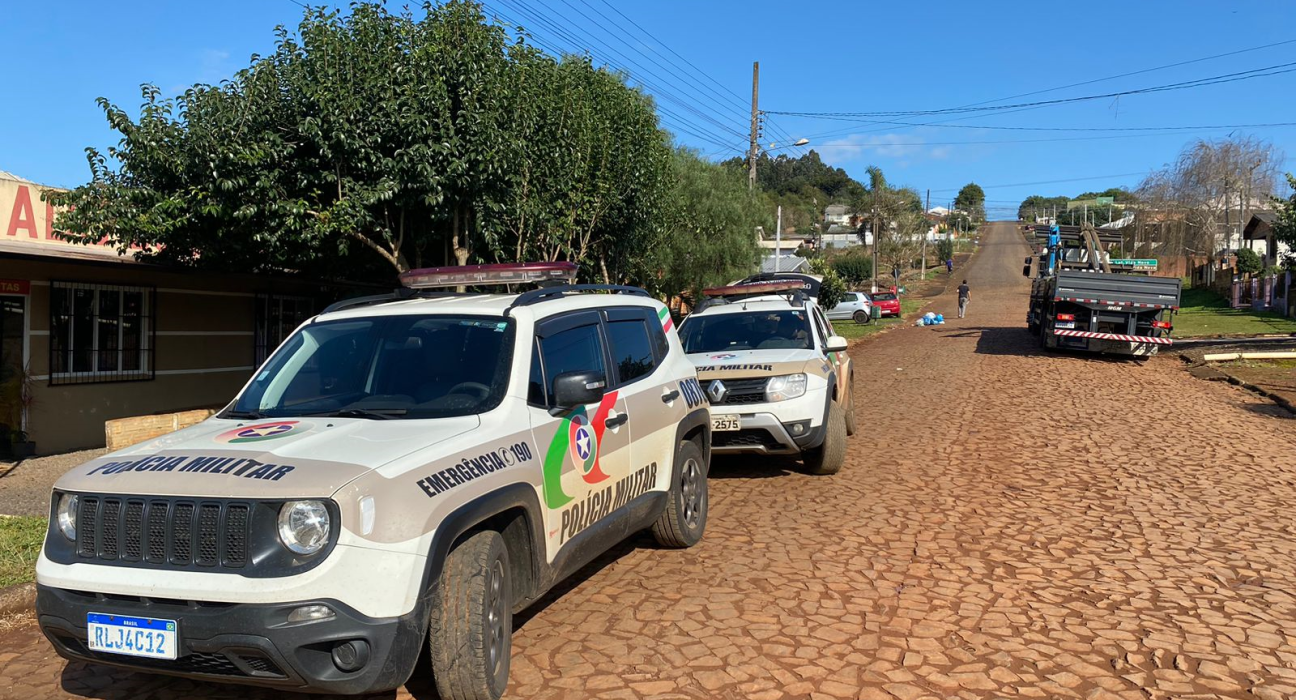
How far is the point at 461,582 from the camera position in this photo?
3578 mm

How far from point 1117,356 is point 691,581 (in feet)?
56.5

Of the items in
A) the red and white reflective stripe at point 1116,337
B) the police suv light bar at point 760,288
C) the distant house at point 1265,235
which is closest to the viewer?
the police suv light bar at point 760,288

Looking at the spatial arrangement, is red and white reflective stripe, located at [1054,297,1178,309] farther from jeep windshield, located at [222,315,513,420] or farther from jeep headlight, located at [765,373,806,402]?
jeep windshield, located at [222,315,513,420]

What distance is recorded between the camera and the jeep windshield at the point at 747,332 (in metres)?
9.26

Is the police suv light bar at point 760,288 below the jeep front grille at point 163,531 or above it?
above

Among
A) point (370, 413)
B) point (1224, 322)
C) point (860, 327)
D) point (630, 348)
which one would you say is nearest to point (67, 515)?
point (370, 413)

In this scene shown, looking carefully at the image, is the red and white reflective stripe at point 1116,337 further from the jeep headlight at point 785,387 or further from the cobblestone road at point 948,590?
the jeep headlight at point 785,387

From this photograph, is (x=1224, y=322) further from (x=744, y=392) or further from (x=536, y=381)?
(x=536, y=381)

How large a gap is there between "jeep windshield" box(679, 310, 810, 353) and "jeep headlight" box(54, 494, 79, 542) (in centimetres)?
645

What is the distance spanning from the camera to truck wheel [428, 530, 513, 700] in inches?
139

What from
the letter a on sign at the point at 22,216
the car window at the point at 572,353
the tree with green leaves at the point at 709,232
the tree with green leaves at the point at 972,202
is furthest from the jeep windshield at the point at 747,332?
the tree with green leaves at the point at 972,202

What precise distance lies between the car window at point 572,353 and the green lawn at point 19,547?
3315 millimetres

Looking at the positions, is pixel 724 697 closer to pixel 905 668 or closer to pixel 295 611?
pixel 905 668

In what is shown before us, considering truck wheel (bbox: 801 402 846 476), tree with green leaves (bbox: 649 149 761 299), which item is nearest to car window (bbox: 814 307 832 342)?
truck wheel (bbox: 801 402 846 476)
